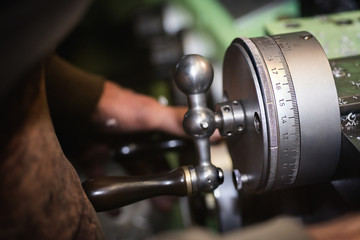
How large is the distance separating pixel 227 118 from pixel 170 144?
0.31 m

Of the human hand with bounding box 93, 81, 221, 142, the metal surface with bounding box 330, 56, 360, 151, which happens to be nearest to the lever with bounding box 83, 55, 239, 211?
the metal surface with bounding box 330, 56, 360, 151

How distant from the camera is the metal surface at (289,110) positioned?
1.53 ft

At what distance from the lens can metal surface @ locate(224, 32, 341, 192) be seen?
0.47 metres

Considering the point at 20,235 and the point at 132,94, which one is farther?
the point at 132,94

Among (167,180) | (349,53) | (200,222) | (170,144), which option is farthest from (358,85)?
(200,222)

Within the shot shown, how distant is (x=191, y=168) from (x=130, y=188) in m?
0.10

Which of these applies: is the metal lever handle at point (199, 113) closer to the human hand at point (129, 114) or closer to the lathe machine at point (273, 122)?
the lathe machine at point (273, 122)

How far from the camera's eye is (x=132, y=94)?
99cm

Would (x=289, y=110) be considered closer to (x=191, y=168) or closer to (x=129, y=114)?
(x=191, y=168)

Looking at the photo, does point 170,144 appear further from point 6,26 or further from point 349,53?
point 6,26

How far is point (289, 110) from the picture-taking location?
1.53ft

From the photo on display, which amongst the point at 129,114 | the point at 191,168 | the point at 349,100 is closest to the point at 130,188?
the point at 191,168

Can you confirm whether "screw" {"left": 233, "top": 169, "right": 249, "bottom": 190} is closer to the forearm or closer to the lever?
the lever

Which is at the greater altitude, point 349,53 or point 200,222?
point 349,53
